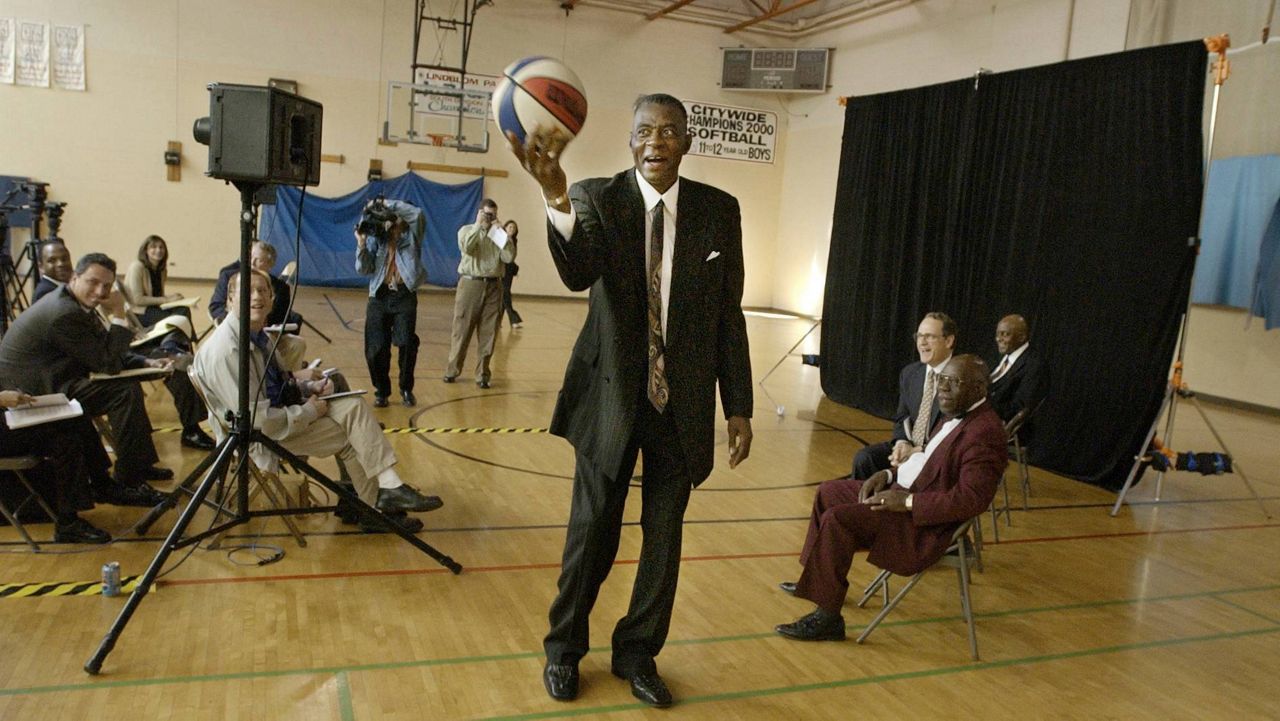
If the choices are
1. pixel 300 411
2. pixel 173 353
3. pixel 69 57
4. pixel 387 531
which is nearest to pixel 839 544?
pixel 387 531

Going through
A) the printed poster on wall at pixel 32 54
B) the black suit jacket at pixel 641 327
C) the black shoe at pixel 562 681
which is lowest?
the black shoe at pixel 562 681

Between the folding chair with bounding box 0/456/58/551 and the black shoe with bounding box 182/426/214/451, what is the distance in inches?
65.3

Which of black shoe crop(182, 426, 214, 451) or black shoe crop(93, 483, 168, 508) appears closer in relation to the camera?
black shoe crop(93, 483, 168, 508)

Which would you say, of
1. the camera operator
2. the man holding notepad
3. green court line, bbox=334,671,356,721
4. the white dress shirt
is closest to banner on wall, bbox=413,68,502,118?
the camera operator

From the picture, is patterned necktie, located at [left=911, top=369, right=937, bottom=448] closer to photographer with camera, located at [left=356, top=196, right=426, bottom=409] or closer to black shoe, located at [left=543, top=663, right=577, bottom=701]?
black shoe, located at [left=543, top=663, right=577, bottom=701]

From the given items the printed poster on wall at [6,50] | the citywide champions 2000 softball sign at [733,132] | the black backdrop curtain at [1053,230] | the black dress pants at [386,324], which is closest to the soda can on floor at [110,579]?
the black dress pants at [386,324]

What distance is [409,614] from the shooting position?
3.75 meters

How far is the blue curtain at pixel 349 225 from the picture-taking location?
16531 mm

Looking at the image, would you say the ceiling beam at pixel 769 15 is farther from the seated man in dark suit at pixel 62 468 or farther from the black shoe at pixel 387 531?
the seated man in dark suit at pixel 62 468

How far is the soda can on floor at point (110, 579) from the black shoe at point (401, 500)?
4.29 ft

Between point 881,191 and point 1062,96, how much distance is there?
7.48ft

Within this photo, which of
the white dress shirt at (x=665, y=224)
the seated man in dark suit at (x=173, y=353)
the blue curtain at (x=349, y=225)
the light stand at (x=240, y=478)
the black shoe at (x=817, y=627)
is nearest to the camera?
the white dress shirt at (x=665, y=224)

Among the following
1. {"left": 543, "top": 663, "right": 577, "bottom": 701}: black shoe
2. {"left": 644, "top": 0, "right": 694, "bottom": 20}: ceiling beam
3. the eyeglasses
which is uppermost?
{"left": 644, "top": 0, "right": 694, "bottom": 20}: ceiling beam

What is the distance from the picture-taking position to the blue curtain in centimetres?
1653
